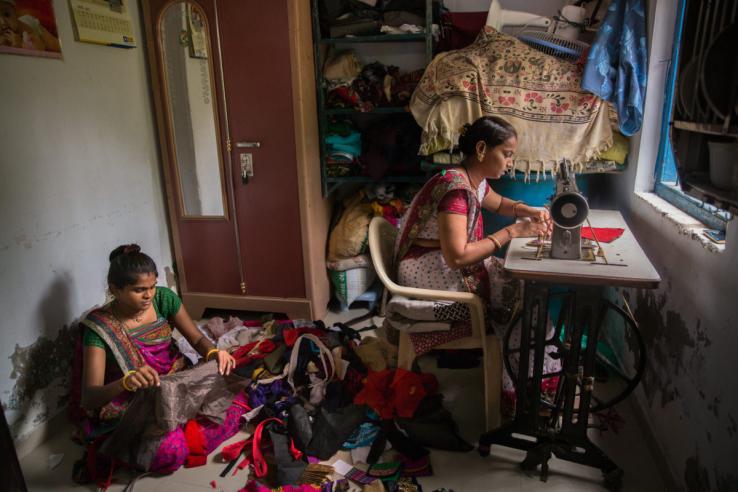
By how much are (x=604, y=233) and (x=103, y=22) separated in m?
2.42

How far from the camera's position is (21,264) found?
6.54ft

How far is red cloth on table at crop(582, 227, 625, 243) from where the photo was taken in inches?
71.5

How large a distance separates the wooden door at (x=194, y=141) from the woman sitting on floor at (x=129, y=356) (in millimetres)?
869

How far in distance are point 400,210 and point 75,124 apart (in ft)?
5.77

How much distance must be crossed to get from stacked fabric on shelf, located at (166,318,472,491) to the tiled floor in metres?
0.05

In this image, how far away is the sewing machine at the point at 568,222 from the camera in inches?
62.2

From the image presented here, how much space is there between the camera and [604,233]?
74.6 inches

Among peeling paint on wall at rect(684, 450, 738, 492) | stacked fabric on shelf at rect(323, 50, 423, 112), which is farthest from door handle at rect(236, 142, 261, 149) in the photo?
peeling paint on wall at rect(684, 450, 738, 492)

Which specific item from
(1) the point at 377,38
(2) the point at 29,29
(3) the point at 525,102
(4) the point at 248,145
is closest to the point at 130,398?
(4) the point at 248,145

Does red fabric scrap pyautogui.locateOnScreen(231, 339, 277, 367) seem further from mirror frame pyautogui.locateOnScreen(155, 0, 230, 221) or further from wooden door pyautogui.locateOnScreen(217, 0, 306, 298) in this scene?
mirror frame pyautogui.locateOnScreen(155, 0, 230, 221)

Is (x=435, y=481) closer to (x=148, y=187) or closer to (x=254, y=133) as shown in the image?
(x=254, y=133)

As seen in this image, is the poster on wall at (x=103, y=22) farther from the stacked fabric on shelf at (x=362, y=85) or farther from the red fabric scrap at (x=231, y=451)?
the red fabric scrap at (x=231, y=451)

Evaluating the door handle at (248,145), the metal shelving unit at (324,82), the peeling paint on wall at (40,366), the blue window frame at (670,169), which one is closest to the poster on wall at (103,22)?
the door handle at (248,145)

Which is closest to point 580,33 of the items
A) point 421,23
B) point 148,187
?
point 421,23
